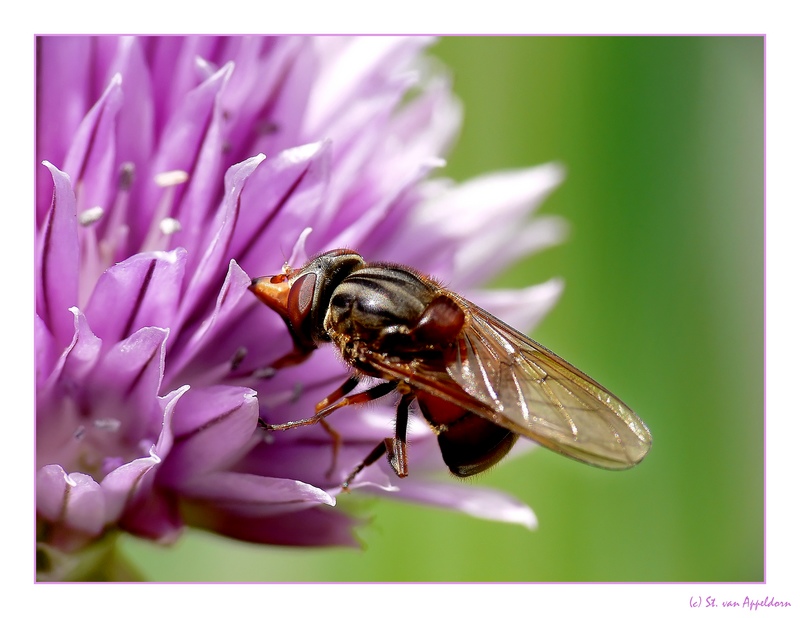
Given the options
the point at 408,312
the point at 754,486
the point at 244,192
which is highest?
the point at 244,192

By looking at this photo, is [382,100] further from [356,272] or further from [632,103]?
[632,103]

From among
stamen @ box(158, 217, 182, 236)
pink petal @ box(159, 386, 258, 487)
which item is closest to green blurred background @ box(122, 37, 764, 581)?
pink petal @ box(159, 386, 258, 487)

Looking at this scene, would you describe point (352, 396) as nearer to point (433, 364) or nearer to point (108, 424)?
point (433, 364)

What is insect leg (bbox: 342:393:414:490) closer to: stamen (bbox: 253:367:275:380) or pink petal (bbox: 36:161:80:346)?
stamen (bbox: 253:367:275:380)

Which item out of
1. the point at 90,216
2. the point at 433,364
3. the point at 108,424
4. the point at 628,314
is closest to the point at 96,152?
the point at 90,216
